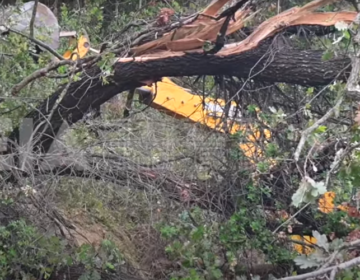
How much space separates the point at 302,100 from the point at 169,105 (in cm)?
116

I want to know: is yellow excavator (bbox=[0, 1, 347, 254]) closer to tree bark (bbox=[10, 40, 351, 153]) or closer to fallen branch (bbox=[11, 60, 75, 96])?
fallen branch (bbox=[11, 60, 75, 96])

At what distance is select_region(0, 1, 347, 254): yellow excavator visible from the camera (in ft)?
14.1

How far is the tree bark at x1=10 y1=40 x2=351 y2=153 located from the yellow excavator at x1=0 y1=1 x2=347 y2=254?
0.28 m

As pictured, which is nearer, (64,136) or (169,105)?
(64,136)

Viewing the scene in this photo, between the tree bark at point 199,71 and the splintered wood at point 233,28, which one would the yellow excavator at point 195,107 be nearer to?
the tree bark at point 199,71

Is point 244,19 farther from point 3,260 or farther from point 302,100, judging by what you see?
point 3,260

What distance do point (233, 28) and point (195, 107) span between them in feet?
3.58

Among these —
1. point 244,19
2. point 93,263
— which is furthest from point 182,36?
point 93,263

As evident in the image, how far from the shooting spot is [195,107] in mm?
5008

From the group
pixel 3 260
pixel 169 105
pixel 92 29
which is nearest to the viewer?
pixel 3 260

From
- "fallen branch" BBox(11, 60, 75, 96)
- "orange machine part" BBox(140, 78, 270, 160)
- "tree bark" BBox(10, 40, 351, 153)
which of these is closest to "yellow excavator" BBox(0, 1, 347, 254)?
"orange machine part" BBox(140, 78, 270, 160)

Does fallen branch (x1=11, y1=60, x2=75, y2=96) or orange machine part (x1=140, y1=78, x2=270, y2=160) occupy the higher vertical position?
fallen branch (x1=11, y1=60, x2=75, y2=96)

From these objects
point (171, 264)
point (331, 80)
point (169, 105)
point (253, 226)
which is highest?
point (331, 80)

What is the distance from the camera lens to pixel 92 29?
7.50m
